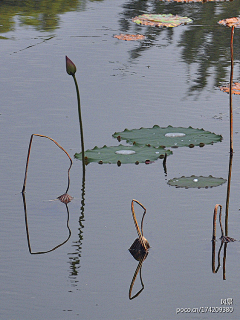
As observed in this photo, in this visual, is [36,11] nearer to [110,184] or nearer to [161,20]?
[161,20]

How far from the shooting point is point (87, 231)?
2.45 metres

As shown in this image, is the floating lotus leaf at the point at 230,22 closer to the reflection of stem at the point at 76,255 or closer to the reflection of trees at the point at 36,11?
the reflection of trees at the point at 36,11

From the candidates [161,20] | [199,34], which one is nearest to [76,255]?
[199,34]

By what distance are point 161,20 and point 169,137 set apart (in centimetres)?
364

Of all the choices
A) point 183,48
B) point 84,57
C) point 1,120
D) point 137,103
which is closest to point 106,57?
point 84,57

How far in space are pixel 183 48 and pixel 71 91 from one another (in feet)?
5.87

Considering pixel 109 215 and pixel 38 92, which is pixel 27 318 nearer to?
pixel 109 215

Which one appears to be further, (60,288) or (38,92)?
(38,92)

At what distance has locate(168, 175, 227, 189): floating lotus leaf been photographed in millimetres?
2896

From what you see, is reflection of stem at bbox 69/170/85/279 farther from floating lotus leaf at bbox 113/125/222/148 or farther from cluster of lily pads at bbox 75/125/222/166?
floating lotus leaf at bbox 113/125/222/148

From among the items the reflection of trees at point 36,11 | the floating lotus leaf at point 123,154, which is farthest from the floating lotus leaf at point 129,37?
the floating lotus leaf at point 123,154

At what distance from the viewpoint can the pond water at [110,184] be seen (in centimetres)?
200

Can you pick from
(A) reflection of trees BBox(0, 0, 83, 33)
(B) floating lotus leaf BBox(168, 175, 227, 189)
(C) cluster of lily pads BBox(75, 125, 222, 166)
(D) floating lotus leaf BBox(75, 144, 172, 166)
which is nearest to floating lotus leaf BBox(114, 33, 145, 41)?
(A) reflection of trees BBox(0, 0, 83, 33)

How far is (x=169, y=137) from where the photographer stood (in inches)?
137
